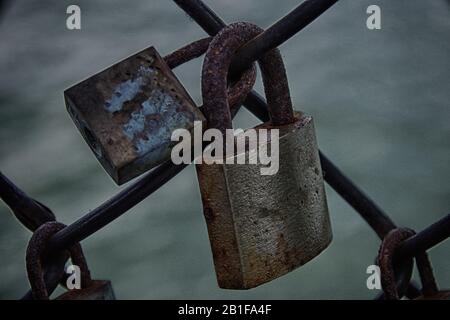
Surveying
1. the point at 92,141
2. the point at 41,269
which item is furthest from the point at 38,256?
the point at 92,141

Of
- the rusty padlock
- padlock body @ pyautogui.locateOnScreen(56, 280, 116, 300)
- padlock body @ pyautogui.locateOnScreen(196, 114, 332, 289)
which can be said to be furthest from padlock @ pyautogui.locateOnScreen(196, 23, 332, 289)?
padlock body @ pyautogui.locateOnScreen(56, 280, 116, 300)

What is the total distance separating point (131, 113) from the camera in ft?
2.34

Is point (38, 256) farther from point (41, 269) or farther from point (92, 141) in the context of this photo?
point (92, 141)

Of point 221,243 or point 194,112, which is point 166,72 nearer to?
point 194,112

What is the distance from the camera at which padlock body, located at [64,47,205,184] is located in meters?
0.70

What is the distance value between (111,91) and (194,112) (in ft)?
0.26

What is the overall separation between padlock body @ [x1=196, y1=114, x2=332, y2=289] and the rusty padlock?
14 centimetres

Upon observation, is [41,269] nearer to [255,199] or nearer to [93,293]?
[93,293]

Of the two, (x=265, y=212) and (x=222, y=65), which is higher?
(x=222, y=65)

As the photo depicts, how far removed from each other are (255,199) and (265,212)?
0.02 m

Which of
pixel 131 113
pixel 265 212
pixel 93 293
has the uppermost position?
pixel 131 113

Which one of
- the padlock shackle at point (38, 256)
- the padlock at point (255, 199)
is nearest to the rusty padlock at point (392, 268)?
the padlock at point (255, 199)

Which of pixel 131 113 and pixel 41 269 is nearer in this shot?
pixel 131 113

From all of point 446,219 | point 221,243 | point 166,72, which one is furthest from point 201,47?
point 446,219
